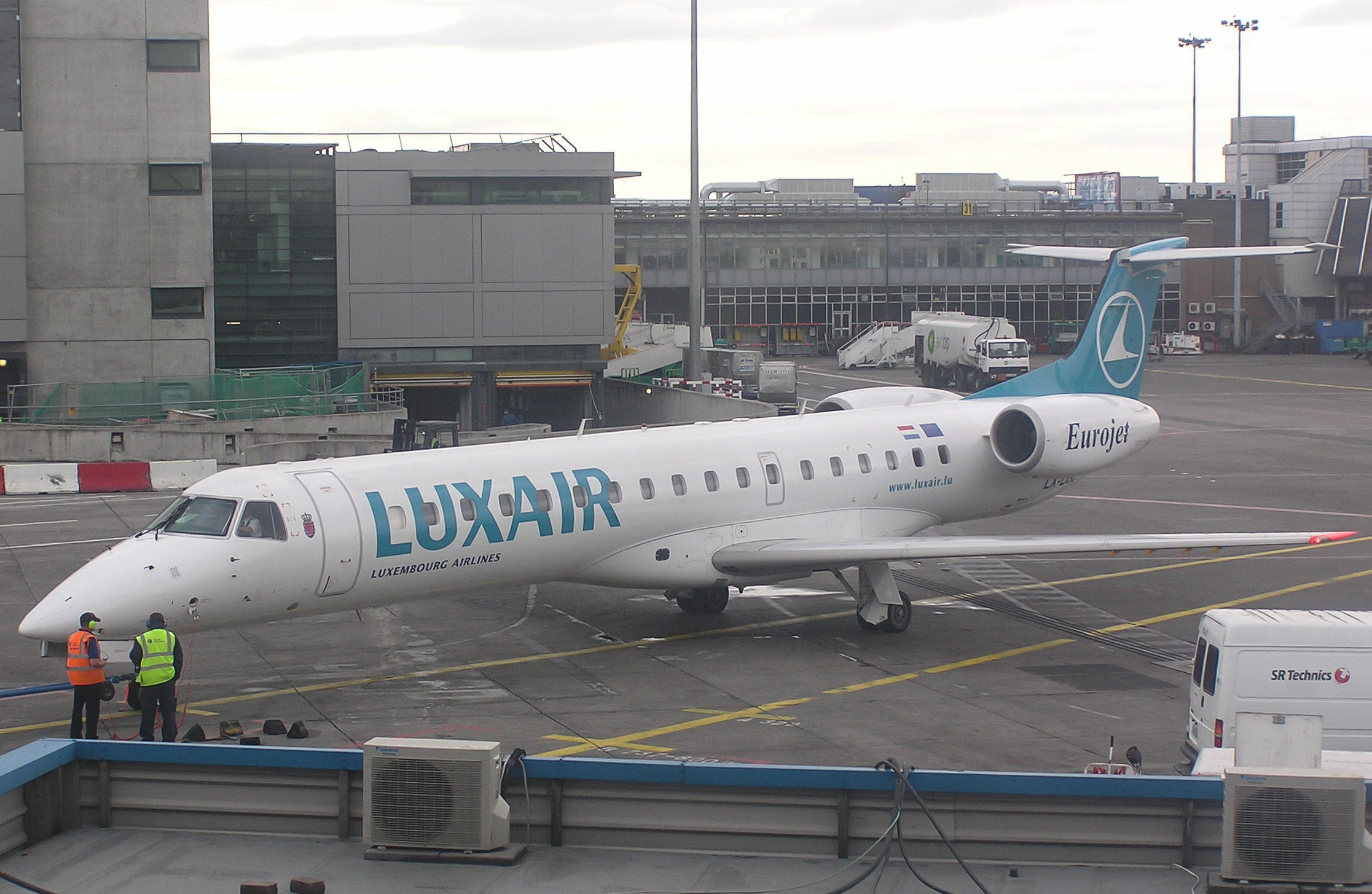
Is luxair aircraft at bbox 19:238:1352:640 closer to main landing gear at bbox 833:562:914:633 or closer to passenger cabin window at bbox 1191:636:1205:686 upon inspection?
main landing gear at bbox 833:562:914:633

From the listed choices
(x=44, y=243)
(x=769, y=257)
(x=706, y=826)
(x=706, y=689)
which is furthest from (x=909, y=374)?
(x=706, y=826)

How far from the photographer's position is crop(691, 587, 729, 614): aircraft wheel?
2359 centimetres

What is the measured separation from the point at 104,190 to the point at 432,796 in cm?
4414

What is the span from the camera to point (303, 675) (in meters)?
19.8

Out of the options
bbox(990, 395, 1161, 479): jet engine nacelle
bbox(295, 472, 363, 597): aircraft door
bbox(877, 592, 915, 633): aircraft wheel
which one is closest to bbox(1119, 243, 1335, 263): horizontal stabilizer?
bbox(990, 395, 1161, 479): jet engine nacelle

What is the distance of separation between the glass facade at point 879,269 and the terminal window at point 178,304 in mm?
59530

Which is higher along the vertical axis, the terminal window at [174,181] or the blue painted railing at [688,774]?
the terminal window at [174,181]

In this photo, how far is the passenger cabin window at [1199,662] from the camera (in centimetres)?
1562

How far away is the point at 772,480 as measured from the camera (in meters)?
22.8

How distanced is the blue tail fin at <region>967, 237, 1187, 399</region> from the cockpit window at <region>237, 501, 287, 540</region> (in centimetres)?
1539

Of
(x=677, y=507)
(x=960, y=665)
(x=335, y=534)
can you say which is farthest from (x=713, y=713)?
(x=335, y=534)

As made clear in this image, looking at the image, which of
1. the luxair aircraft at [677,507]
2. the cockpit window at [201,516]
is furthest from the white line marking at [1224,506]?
the cockpit window at [201,516]

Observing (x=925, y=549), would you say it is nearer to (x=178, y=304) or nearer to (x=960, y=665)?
(x=960, y=665)

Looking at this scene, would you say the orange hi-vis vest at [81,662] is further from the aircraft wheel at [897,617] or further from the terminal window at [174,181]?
the terminal window at [174,181]
